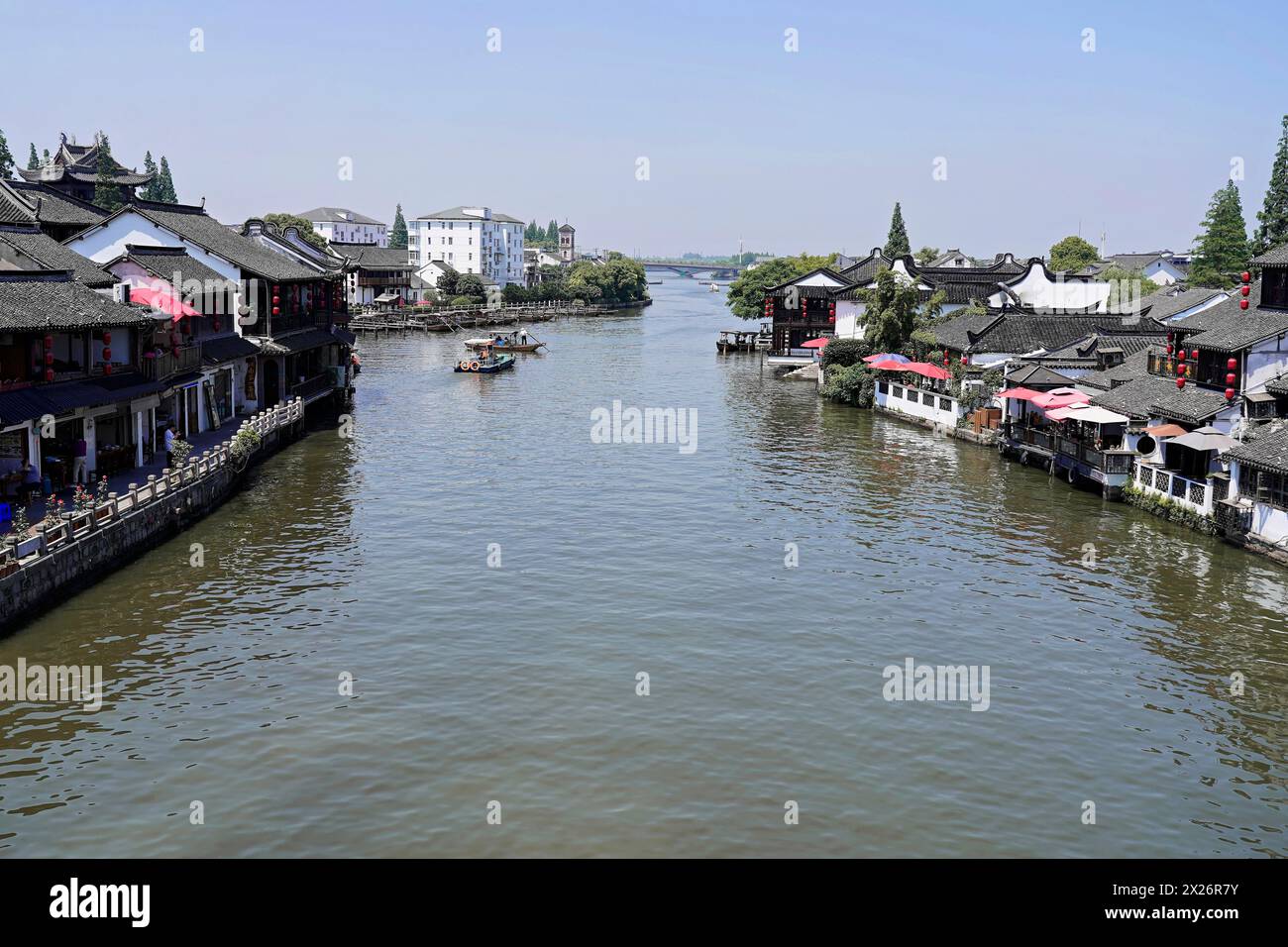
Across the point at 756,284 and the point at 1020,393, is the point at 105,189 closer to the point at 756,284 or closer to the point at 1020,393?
the point at 756,284

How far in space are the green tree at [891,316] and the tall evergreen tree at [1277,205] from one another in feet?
139

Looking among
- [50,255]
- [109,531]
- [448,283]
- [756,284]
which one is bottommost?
[109,531]

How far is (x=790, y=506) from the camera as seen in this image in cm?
4519

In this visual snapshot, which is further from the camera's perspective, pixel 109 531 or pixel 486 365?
pixel 486 365

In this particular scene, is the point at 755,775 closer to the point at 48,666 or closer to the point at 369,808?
the point at 369,808

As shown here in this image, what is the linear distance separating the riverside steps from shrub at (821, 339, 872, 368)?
1854 inches

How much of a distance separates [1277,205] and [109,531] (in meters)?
101

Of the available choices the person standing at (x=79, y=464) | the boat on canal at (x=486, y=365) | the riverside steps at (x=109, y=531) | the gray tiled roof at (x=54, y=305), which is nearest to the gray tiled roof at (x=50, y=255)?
the gray tiled roof at (x=54, y=305)

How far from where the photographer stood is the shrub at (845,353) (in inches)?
3221

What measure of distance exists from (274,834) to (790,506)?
28875 millimetres

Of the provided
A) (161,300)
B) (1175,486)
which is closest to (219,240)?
(161,300)

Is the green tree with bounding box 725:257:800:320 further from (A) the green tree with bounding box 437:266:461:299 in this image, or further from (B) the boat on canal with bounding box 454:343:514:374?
(B) the boat on canal with bounding box 454:343:514:374

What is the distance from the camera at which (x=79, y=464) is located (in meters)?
36.7

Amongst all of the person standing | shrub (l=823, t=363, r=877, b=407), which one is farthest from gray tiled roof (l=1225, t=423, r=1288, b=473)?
shrub (l=823, t=363, r=877, b=407)
